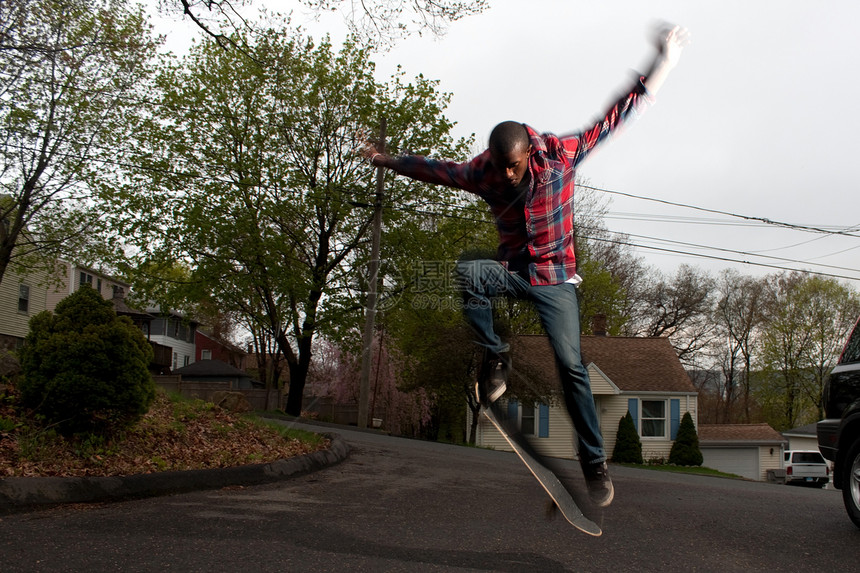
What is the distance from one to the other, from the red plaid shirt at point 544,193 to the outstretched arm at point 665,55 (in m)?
0.07

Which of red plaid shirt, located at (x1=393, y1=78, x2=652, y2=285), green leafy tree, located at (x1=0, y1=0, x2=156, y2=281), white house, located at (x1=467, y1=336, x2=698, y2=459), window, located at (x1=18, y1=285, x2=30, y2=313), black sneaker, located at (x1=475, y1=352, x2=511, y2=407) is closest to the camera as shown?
red plaid shirt, located at (x1=393, y1=78, x2=652, y2=285)

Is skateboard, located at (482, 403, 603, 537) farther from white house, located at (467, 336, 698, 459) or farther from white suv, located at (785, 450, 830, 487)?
white suv, located at (785, 450, 830, 487)

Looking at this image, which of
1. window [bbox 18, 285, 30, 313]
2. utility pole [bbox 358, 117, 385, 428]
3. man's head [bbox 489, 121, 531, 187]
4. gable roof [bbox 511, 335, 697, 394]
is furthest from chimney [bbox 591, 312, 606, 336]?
man's head [bbox 489, 121, 531, 187]

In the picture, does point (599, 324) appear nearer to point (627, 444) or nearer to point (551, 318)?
point (627, 444)

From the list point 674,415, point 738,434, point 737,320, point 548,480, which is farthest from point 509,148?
point 737,320

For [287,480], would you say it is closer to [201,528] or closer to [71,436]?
[71,436]

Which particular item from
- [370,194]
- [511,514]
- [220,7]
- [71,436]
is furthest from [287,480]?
[370,194]

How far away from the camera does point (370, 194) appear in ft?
77.1

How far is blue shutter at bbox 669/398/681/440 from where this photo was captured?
32.9 m

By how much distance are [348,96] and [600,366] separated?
1743cm

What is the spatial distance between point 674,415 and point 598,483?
3081 centimetres

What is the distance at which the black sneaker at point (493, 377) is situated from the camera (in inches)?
176

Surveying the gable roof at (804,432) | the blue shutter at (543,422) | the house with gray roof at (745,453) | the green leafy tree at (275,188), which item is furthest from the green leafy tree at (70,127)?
the gable roof at (804,432)

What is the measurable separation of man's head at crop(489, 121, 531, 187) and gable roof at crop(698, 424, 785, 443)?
3810 cm
